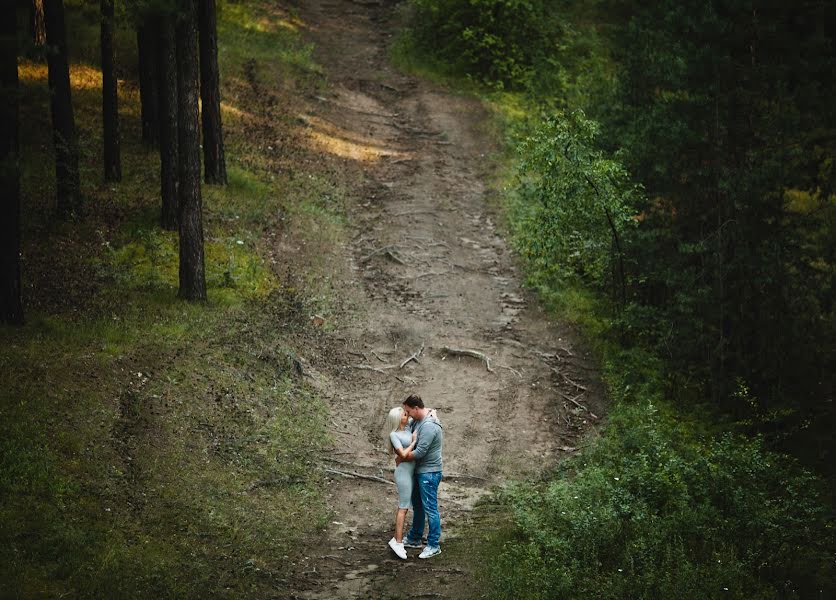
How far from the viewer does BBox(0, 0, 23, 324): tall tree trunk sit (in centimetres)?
1120

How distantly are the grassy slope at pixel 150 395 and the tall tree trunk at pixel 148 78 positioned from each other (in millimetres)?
792

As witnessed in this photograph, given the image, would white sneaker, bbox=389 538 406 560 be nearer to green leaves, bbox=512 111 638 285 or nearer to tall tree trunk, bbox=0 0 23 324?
tall tree trunk, bbox=0 0 23 324

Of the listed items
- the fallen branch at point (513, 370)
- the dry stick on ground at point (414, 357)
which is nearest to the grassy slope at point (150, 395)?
the dry stick on ground at point (414, 357)

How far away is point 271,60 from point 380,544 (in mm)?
24885

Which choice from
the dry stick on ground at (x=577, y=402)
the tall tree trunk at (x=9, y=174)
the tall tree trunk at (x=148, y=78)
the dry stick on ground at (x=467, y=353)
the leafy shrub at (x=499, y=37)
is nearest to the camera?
the tall tree trunk at (x=9, y=174)

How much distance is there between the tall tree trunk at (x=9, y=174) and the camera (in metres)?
11.2

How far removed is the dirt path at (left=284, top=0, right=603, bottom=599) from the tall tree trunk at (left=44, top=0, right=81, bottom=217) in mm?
6780

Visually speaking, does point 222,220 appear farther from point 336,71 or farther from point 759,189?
point 336,71

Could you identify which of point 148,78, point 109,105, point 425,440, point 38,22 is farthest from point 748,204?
point 38,22

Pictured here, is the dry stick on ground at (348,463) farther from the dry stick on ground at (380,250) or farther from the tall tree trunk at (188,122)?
the dry stick on ground at (380,250)

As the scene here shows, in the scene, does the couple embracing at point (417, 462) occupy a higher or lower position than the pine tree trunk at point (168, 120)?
lower

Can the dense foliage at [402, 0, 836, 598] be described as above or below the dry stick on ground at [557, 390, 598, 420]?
above

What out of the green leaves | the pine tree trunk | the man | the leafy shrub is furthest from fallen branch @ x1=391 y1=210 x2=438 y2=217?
the man

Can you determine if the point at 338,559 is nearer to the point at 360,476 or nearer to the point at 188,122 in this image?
the point at 360,476
